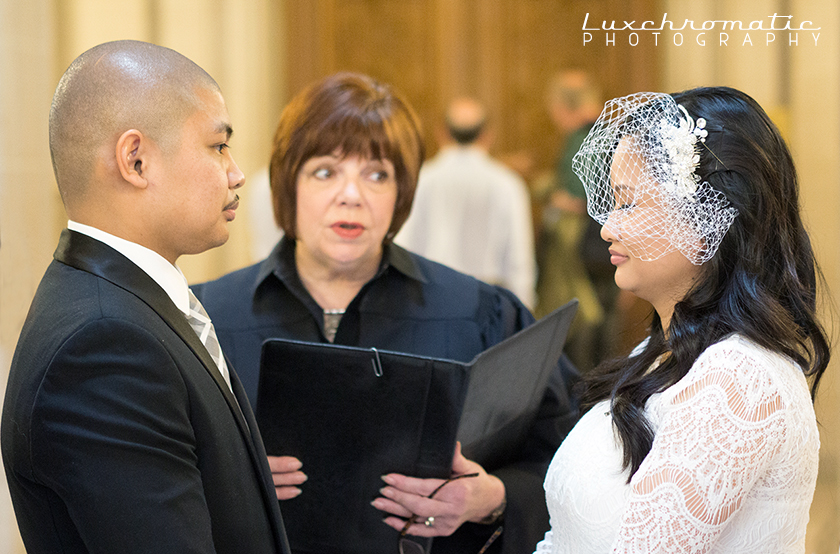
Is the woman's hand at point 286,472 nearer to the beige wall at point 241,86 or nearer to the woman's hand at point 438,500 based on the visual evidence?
the woman's hand at point 438,500

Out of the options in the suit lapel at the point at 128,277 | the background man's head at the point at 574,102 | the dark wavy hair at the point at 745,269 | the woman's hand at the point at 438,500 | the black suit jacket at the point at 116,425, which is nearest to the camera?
the black suit jacket at the point at 116,425

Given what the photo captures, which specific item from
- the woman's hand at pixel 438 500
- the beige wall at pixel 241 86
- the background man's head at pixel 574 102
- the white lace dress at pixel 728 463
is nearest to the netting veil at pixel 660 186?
the white lace dress at pixel 728 463

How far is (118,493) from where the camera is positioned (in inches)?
31.4

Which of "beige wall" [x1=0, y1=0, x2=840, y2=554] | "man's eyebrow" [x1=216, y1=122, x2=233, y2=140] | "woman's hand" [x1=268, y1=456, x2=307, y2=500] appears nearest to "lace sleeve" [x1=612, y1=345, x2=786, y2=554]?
"woman's hand" [x1=268, y1=456, x2=307, y2=500]

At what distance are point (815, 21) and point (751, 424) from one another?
2534 millimetres

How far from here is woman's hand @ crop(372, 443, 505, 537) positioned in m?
1.35

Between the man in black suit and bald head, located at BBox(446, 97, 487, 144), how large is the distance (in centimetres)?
402

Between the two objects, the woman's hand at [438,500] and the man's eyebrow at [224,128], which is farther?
the woman's hand at [438,500]

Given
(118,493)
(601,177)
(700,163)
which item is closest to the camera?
(118,493)

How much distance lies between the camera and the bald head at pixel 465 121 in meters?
4.96

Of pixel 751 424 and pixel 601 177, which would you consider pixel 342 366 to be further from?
pixel 751 424

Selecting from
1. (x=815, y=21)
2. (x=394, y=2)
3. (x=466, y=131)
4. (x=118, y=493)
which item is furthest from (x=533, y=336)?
(x=394, y=2)

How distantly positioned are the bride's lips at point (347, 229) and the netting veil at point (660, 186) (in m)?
0.58

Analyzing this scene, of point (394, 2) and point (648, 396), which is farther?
point (394, 2)
